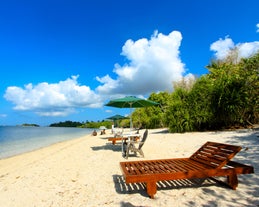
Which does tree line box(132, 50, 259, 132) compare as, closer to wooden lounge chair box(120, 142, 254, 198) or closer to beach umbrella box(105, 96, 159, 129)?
beach umbrella box(105, 96, 159, 129)

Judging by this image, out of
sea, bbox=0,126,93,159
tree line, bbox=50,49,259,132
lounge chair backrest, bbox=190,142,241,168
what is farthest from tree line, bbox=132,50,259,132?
sea, bbox=0,126,93,159

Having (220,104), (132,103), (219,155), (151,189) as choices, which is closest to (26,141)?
(132,103)

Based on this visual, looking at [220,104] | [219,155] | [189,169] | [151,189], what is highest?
[220,104]

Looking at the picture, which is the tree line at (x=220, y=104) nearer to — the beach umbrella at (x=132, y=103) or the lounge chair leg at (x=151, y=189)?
the beach umbrella at (x=132, y=103)

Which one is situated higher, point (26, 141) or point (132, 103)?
point (132, 103)

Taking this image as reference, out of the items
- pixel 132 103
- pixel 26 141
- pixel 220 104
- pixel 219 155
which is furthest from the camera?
pixel 26 141

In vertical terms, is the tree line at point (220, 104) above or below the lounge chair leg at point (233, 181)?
above

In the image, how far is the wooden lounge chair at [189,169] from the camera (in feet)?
12.3

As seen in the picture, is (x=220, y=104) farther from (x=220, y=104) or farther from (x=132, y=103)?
(x=132, y=103)

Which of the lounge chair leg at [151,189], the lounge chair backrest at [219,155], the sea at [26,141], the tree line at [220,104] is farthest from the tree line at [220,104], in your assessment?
the lounge chair leg at [151,189]

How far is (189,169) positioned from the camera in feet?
13.5

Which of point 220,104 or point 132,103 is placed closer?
point 132,103

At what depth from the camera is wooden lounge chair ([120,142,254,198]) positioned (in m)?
3.75

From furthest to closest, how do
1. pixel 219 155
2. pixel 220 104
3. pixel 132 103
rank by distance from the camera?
pixel 220 104
pixel 132 103
pixel 219 155
